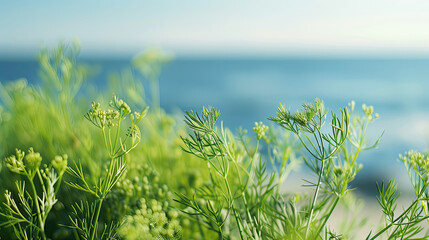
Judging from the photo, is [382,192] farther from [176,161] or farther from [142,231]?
[176,161]

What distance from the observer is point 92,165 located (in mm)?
463

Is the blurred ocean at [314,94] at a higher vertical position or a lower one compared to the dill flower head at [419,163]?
higher

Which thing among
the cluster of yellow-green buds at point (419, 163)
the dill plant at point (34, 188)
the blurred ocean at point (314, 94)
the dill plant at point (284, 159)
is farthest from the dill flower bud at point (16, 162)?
the blurred ocean at point (314, 94)

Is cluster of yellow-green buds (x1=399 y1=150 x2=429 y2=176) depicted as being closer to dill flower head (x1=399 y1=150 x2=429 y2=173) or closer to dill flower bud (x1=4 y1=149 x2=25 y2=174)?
dill flower head (x1=399 y1=150 x2=429 y2=173)

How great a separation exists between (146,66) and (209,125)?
63 centimetres

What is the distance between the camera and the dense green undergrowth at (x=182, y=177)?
293 mm

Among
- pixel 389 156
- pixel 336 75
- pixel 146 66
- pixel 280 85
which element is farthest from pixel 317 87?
pixel 146 66

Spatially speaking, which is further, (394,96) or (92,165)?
(394,96)

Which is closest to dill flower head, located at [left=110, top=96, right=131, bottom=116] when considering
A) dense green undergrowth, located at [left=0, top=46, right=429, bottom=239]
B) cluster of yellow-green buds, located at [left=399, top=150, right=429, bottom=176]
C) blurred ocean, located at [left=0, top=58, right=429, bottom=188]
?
dense green undergrowth, located at [left=0, top=46, right=429, bottom=239]

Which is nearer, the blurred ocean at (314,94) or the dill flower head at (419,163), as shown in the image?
the dill flower head at (419,163)

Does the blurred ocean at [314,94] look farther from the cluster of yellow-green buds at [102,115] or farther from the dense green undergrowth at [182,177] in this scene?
the cluster of yellow-green buds at [102,115]

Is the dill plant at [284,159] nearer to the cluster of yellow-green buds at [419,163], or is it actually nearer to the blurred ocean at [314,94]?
the cluster of yellow-green buds at [419,163]

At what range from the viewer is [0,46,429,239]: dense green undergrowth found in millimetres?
293

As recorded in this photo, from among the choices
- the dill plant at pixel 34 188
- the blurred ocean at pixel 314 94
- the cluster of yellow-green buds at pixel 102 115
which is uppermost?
the blurred ocean at pixel 314 94
